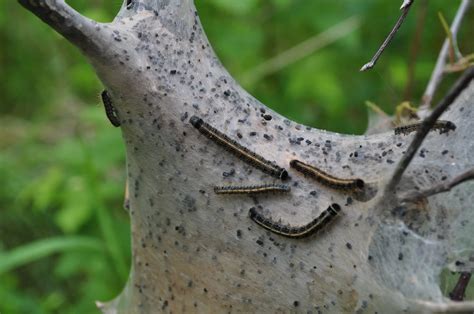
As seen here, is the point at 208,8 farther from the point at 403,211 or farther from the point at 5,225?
the point at 403,211

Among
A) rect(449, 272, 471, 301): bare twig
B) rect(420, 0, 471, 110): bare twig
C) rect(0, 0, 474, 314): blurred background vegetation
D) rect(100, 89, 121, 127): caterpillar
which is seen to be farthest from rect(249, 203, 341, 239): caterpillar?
rect(0, 0, 474, 314): blurred background vegetation

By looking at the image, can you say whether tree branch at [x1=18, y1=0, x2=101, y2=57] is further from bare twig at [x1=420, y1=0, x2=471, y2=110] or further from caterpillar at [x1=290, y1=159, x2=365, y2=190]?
bare twig at [x1=420, y1=0, x2=471, y2=110]

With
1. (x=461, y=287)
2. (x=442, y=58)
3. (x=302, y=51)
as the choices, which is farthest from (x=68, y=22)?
(x=302, y=51)

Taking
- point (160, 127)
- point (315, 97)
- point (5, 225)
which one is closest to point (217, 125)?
point (160, 127)

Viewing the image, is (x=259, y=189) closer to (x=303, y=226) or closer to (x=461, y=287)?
(x=303, y=226)

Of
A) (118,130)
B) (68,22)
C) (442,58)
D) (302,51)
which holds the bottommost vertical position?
(68,22)

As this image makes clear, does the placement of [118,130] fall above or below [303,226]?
above

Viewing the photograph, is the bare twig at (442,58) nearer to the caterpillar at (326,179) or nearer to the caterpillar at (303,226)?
the caterpillar at (326,179)
